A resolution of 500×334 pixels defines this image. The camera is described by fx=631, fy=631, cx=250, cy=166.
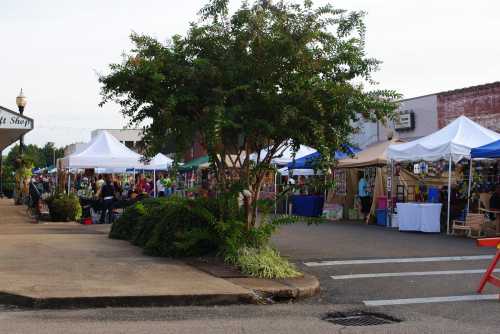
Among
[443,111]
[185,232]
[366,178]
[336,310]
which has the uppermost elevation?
[443,111]

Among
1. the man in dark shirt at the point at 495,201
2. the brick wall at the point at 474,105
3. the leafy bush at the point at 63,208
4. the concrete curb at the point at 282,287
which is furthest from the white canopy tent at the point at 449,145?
the leafy bush at the point at 63,208

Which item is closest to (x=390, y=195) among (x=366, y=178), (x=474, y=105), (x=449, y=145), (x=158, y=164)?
(x=366, y=178)

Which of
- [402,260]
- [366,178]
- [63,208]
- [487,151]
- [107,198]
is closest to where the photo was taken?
[402,260]

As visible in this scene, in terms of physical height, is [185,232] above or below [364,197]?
below

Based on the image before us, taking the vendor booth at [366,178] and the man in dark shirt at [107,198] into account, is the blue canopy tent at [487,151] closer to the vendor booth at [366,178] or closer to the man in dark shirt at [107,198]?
the vendor booth at [366,178]

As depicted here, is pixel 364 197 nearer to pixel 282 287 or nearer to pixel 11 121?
pixel 11 121

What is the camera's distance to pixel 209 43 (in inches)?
412

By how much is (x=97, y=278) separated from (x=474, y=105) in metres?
21.3

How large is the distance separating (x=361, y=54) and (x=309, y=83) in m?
1.15

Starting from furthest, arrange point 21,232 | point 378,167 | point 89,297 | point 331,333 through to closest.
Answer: point 378,167 < point 21,232 < point 89,297 < point 331,333

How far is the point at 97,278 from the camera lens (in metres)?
8.85

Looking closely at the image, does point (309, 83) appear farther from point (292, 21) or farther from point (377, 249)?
point (377, 249)

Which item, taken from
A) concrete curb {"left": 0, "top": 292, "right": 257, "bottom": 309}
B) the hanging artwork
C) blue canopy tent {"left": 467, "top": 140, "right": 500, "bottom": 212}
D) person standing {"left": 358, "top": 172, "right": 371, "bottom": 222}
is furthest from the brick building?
concrete curb {"left": 0, "top": 292, "right": 257, "bottom": 309}

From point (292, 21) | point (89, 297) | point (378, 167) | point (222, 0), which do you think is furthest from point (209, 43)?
point (378, 167)
